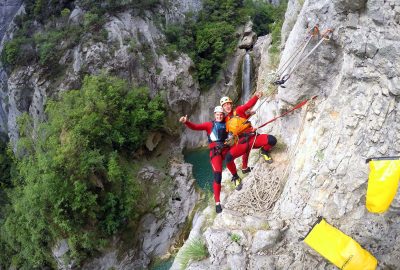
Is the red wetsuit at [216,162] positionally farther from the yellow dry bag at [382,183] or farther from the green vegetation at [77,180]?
the green vegetation at [77,180]

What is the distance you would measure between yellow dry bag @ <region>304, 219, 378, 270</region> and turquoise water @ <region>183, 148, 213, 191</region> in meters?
13.6

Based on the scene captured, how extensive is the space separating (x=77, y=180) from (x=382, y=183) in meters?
12.4

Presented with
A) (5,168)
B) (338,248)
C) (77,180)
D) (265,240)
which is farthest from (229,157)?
(5,168)

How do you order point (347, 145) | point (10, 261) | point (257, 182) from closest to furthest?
point (347, 145)
point (257, 182)
point (10, 261)

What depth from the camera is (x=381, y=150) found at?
4.05 m

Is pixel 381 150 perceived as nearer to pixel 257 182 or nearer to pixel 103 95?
pixel 257 182

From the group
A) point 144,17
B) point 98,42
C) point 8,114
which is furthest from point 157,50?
point 8,114

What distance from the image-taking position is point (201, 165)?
68.0 feet

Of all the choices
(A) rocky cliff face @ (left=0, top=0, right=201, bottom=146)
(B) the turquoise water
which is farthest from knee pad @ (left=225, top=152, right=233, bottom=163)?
(A) rocky cliff face @ (left=0, top=0, right=201, bottom=146)

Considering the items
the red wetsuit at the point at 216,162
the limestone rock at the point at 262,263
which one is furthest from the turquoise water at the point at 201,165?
the limestone rock at the point at 262,263

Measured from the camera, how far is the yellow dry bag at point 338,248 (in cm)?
404

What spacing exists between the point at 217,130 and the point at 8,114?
2060 centimetres

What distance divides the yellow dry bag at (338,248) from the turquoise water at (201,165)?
13.6 m

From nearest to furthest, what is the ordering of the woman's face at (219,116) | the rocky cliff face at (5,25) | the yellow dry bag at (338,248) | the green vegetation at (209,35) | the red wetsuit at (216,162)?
the yellow dry bag at (338,248) → the red wetsuit at (216,162) → the woman's face at (219,116) → the rocky cliff face at (5,25) → the green vegetation at (209,35)
